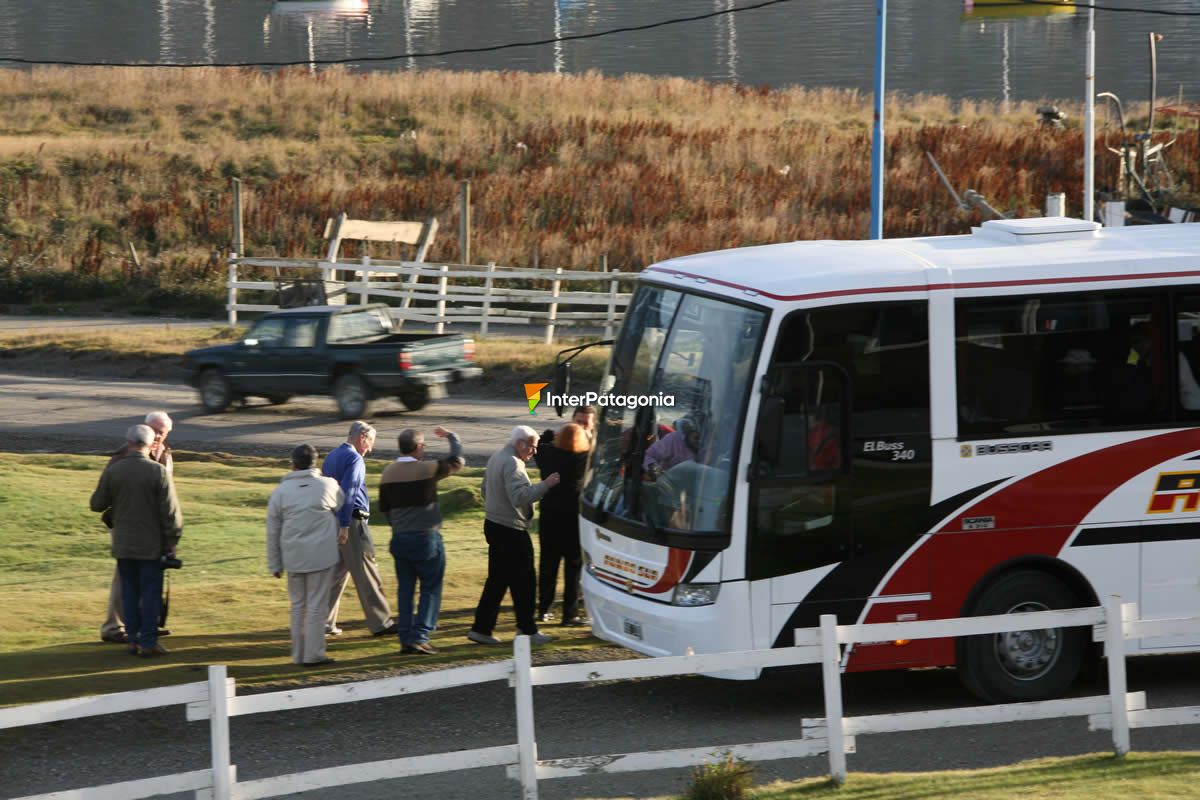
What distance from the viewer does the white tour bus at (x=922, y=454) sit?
1012 centimetres

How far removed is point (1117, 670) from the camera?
28.9 ft

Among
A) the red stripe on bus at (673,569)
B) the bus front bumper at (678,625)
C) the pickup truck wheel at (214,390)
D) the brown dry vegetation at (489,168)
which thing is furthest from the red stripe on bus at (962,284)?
the brown dry vegetation at (489,168)

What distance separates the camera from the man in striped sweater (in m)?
11.6

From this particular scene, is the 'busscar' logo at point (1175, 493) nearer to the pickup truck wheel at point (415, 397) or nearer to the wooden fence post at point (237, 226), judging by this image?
the pickup truck wheel at point (415, 397)

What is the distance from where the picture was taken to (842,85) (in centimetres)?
7906

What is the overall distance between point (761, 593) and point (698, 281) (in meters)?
2.21

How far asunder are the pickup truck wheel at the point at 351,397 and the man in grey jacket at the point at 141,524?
13147 mm

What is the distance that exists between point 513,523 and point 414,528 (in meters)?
0.76

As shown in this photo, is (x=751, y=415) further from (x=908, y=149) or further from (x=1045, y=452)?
(x=908, y=149)

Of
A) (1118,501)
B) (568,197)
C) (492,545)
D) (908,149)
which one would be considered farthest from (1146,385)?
(908,149)

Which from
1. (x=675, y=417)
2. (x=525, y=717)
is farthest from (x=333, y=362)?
(x=525, y=717)

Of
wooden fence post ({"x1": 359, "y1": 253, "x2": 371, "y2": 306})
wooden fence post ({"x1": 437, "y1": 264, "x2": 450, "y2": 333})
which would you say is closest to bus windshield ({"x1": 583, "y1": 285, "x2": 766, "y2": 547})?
wooden fence post ({"x1": 437, "y1": 264, "x2": 450, "y2": 333})

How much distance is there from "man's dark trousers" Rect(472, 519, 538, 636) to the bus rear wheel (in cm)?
338

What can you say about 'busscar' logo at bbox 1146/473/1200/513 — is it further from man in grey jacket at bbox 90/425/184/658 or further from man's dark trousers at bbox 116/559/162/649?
man's dark trousers at bbox 116/559/162/649
